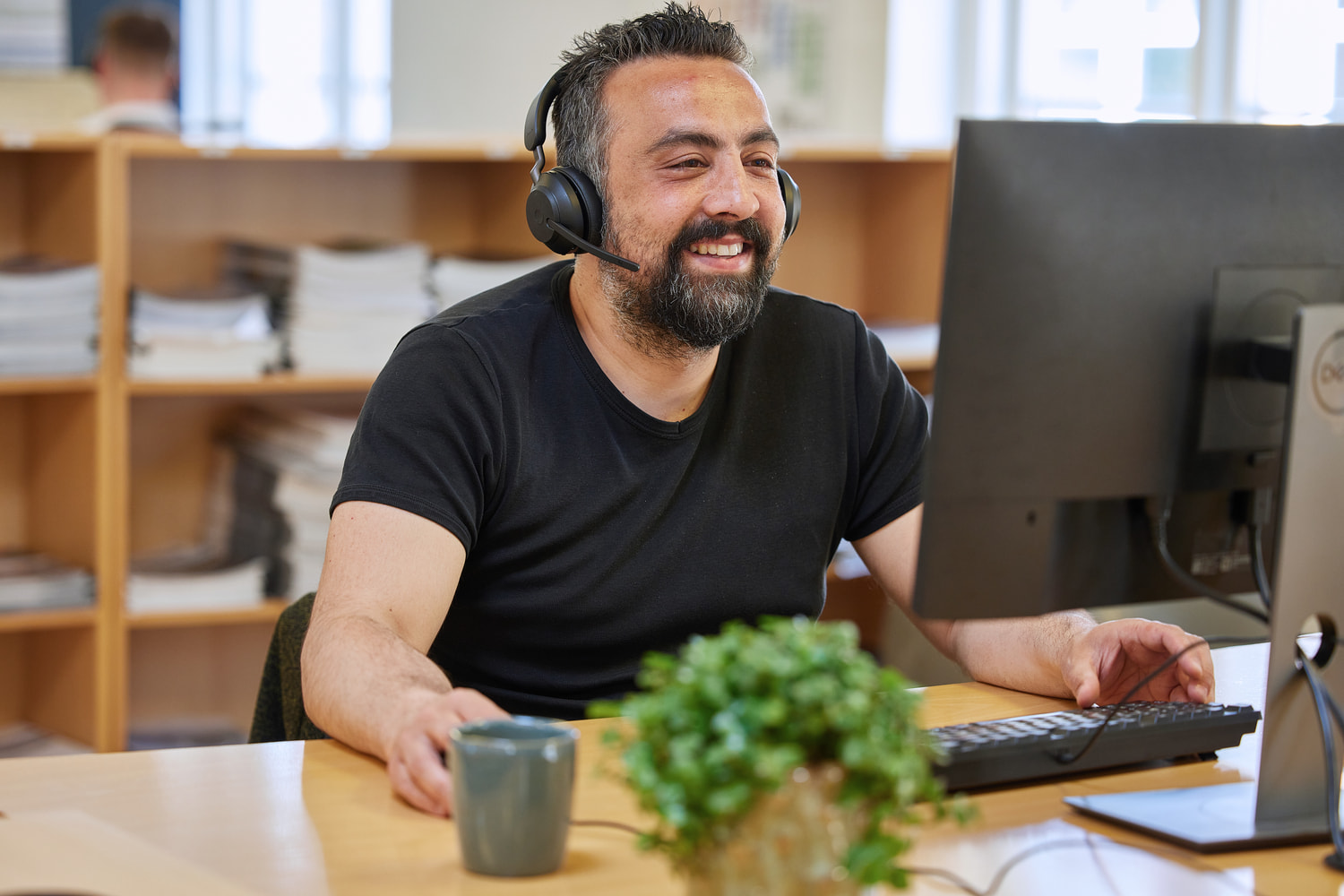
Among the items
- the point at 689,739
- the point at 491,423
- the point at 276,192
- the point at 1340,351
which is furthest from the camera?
the point at 276,192

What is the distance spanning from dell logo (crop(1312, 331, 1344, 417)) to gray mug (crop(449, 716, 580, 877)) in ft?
1.82

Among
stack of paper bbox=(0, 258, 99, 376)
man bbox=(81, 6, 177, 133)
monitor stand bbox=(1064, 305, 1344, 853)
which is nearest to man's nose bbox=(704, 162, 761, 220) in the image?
monitor stand bbox=(1064, 305, 1344, 853)

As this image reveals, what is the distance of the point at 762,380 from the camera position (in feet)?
5.16

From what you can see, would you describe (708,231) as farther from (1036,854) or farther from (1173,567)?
(1036,854)

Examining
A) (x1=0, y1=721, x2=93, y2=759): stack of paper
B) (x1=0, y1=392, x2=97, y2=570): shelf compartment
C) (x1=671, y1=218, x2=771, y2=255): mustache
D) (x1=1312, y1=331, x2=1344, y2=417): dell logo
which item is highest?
(x1=671, y1=218, x2=771, y2=255): mustache

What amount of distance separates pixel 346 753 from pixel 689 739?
540 mm

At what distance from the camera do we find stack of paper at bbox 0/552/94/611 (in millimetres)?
2441

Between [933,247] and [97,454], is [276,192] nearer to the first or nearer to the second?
[97,454]

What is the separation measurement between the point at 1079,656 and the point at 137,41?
372 centimetres

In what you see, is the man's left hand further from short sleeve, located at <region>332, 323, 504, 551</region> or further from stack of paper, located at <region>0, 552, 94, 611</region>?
stack of paper, located at <region>0, 552, 94, 611</region>

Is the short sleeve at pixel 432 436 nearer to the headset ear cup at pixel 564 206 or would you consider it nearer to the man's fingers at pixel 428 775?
the headset ear cup at pixel 564 206

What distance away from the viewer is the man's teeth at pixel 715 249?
1539 mm

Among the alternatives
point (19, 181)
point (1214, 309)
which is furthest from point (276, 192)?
point (1214, 309)

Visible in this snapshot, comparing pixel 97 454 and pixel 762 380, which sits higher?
pixel 762 380
